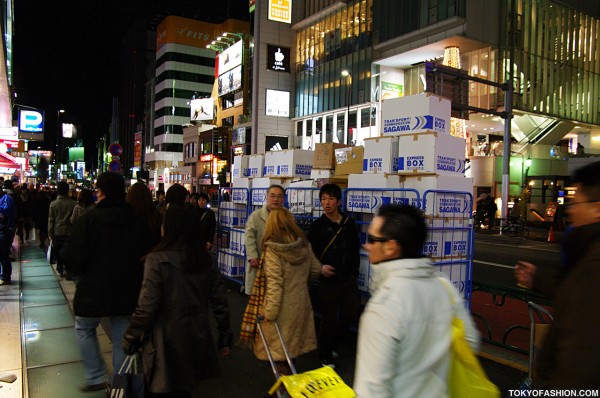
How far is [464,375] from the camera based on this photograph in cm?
183

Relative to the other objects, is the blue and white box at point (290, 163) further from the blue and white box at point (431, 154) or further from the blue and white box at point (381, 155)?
the blue and white box at point (431, 154)

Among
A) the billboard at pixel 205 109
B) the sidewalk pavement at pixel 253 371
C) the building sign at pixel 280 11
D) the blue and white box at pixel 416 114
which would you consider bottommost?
the sidewalk pavement at pixel 253 371

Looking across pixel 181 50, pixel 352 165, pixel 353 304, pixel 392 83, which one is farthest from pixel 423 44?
pixel 181 50

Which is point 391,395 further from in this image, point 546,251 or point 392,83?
point 392,83

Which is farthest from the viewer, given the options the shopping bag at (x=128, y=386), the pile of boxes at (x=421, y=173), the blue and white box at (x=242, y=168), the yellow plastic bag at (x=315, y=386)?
the blue and white box at (x=242, y=168)

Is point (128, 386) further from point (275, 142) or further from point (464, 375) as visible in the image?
point (275, 142)

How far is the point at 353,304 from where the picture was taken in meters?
4.98

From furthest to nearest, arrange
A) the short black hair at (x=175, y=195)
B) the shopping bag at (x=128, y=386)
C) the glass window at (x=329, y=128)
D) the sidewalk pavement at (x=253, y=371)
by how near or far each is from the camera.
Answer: the glass window at (x=329, y=128) < the short black hair at (x=175, y=195) < the sidewalk pavement at (x=253, y=371) < the shopping bag at (x=128, y=386)

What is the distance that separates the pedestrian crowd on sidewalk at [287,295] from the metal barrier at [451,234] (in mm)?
1017

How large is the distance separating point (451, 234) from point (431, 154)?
1018 millimetres

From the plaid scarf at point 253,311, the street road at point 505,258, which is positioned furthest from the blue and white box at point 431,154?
the street road at point 505,258

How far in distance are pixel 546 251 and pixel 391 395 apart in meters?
17.0

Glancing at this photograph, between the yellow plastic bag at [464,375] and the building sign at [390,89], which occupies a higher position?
the building sign at [390,89]

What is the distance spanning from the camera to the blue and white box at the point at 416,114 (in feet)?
19.0
